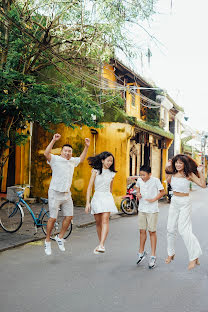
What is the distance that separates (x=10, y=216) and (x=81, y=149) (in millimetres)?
7128

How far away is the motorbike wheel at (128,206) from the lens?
44.6 feet

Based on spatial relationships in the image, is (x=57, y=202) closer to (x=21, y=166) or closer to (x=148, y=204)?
(x=148, y=204)

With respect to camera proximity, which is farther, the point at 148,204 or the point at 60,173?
the point at 60,173

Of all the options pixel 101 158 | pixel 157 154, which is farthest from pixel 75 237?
pixel 157 154

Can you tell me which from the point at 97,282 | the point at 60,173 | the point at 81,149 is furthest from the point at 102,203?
the point at 81,149

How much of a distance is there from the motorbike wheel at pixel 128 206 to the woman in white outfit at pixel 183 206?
7.97m

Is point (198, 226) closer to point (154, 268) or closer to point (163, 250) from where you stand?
point (163, 250)

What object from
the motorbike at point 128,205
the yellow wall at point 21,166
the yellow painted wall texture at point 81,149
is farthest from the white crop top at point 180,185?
the yellow wall at point 21,166

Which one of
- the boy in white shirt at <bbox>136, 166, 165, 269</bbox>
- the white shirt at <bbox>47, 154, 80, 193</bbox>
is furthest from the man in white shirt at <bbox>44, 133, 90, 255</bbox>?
the boy in white shirt at <bbox>136, 166, 165, 269</bbox>

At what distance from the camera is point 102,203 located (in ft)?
19.0

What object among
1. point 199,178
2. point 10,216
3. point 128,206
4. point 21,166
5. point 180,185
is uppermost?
point 21,166

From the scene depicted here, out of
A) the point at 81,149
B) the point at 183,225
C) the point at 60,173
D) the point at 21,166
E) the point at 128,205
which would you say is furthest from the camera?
the point at 21,166

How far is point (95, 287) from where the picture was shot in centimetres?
444

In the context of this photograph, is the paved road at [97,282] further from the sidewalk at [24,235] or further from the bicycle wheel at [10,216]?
the bicycle wheel at [10,216]
